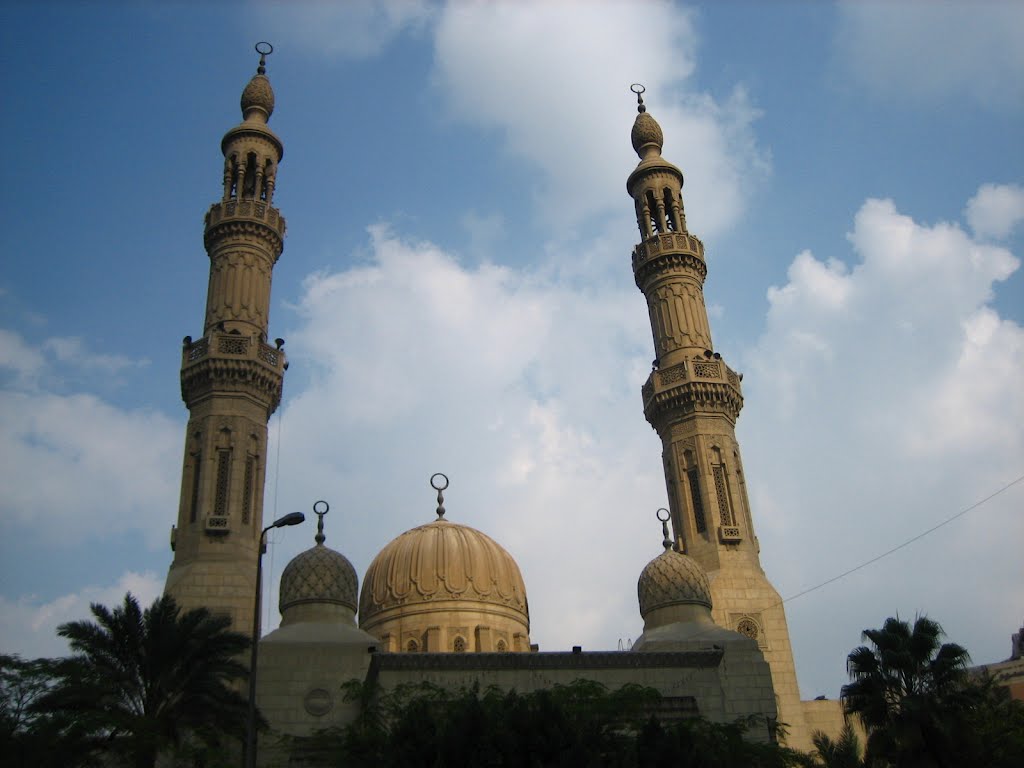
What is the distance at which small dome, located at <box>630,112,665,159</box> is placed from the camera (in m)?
36.5

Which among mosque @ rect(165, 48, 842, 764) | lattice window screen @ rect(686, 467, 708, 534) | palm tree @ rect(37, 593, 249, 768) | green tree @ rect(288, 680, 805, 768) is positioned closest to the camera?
green tree @ rect(288, 680, 805, 768)

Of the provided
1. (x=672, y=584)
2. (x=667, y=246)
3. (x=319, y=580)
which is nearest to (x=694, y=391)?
(x=667, y=246)

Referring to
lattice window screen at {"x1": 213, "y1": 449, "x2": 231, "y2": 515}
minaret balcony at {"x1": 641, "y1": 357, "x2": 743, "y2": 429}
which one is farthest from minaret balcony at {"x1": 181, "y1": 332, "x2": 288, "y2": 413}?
minaret balcony at {"x1": 641, "y1": 357, "x2": 743, "y2": 429}

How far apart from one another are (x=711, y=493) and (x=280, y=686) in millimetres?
13004

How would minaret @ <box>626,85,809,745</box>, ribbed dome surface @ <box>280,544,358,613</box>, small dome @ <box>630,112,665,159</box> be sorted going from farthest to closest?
1. small dome @ <box>630,112,665,159</box>
2. minaret @ <box>626,85,809,745</box>
3. ribbed dome surface @ <box>280,544,358,613</box>

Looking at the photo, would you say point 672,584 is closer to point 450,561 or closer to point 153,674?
point 450,561

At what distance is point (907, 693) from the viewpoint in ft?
61.9

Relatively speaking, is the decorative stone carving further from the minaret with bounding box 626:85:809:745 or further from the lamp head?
the lamp head

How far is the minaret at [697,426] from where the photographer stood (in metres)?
27.2

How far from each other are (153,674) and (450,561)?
1246cm

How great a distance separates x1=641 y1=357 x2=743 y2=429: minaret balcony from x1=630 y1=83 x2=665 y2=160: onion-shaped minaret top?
899cm

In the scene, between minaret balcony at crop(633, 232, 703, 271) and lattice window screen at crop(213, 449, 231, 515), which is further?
minaret balcony at crop(633, 232, 703, 271)

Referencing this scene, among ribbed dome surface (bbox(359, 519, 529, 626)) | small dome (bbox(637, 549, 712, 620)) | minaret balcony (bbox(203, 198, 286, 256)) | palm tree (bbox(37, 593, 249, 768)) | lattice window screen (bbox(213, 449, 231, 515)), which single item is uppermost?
minaret balcony (bbox(203, 198, 286, 256))

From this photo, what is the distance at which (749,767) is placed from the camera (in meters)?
18.5
